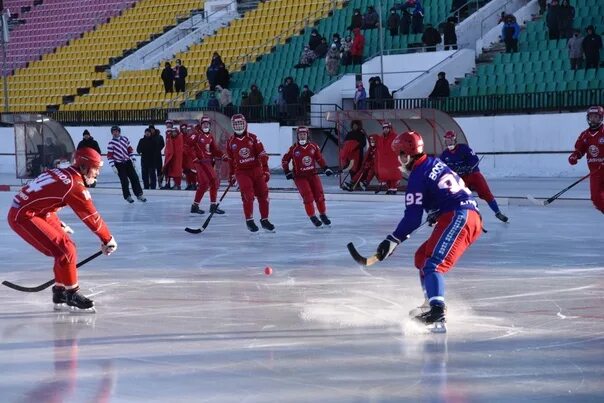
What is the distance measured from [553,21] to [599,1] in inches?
50.5

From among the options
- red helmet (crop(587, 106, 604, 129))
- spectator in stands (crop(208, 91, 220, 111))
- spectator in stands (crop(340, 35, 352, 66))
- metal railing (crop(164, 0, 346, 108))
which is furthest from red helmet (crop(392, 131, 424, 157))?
metal railing (crop(164, 0, 346, 108))

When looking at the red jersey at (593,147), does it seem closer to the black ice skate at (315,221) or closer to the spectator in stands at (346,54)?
the black ice skate at (315,221)

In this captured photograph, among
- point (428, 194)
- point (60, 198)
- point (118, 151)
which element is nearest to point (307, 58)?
point (118, 151)

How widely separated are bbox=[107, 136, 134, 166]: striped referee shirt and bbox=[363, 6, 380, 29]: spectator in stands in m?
10.3

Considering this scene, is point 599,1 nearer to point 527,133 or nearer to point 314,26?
point 527,133

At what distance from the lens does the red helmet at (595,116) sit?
1509 centimetres

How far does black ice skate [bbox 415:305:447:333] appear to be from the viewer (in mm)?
7543

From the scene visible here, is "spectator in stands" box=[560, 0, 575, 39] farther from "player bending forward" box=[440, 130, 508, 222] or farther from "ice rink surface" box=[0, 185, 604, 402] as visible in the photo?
"ice rink surface" box=[0, 185, 604, 402]

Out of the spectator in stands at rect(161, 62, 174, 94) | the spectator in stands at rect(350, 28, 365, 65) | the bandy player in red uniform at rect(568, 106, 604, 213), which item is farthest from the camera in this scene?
the spectator in stands at rect(161, 62, 174, 94)

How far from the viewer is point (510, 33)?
26.8 metres

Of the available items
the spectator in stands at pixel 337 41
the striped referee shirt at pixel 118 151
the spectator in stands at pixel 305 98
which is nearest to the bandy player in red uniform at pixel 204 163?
the striped referee shirt at pixel 118 151

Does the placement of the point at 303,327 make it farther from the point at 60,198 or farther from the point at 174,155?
the point at 174,155

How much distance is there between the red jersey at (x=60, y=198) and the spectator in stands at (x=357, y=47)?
21346 millimetres

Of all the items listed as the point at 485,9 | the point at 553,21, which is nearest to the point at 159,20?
the point at 485,9
